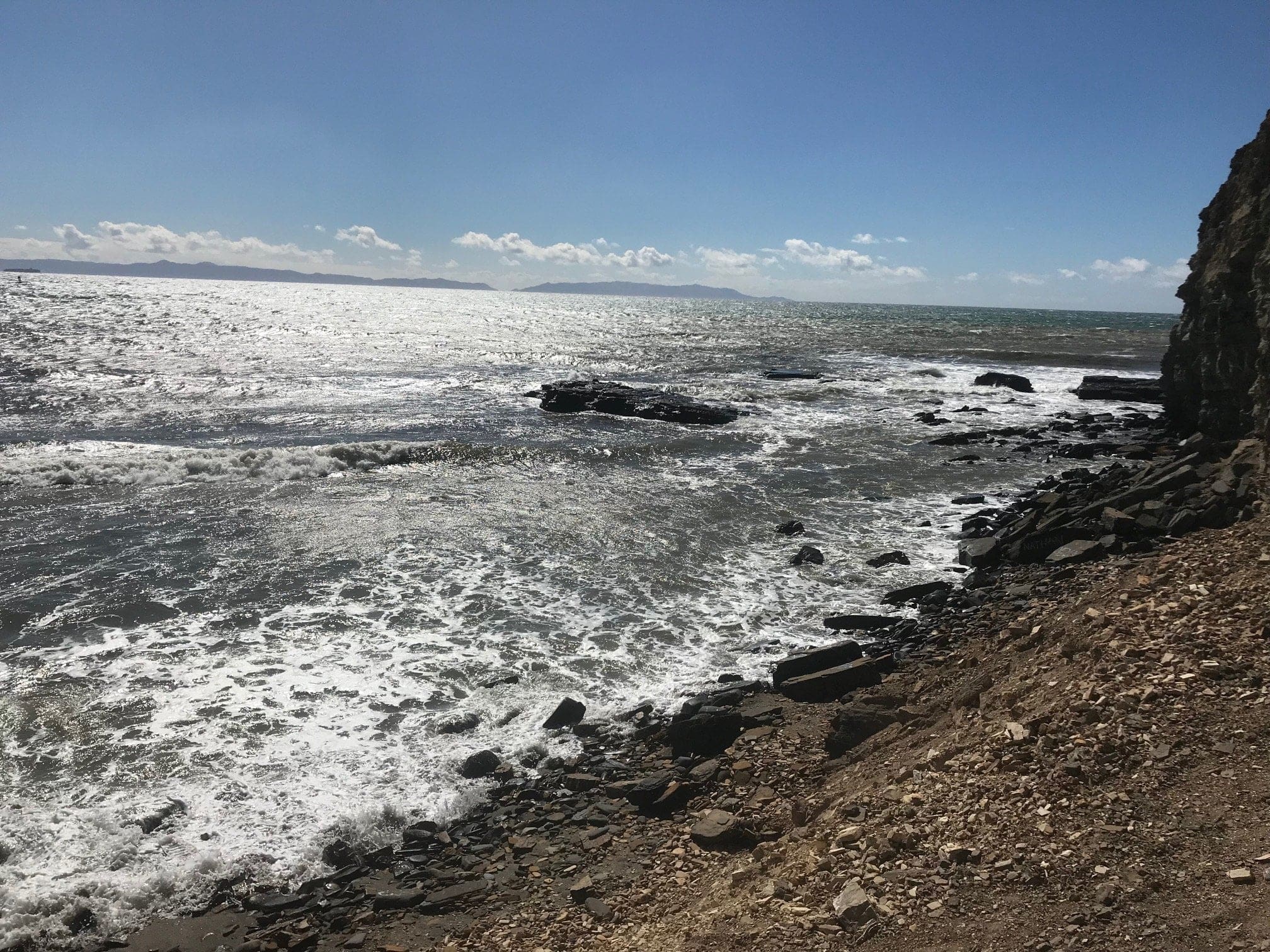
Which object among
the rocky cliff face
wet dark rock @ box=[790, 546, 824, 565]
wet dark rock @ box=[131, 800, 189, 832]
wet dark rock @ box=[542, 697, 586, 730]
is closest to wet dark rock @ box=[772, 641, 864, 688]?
wet dark rock @ box=[542, 697, 586, 730]

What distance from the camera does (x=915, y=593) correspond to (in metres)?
12.0

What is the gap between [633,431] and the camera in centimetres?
2938

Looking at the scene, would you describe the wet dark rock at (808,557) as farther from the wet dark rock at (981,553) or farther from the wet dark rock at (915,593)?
the wet dark rock at (981,553)

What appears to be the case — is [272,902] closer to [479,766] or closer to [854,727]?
[479,766]

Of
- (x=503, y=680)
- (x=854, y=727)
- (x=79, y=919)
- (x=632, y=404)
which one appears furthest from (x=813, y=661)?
(x=632, y=404)

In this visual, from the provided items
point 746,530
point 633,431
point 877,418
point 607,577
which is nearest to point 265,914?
point 607,577

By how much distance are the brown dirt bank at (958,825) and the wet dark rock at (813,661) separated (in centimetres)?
83

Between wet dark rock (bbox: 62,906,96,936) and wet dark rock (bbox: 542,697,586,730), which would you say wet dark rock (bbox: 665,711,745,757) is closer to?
wet dark rock (bbox: 542,697,586,730)

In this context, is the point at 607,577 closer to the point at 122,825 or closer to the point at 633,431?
the point at 122,825

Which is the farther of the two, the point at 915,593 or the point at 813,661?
the point at 915,593

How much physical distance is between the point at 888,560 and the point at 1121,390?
97.0 ft

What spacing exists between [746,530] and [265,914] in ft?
38.2

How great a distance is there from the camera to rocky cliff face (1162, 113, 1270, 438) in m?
14.1

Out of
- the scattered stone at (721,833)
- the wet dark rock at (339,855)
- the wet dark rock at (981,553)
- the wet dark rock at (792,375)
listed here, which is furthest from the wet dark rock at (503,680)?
the wet dark rock at (792,375)
